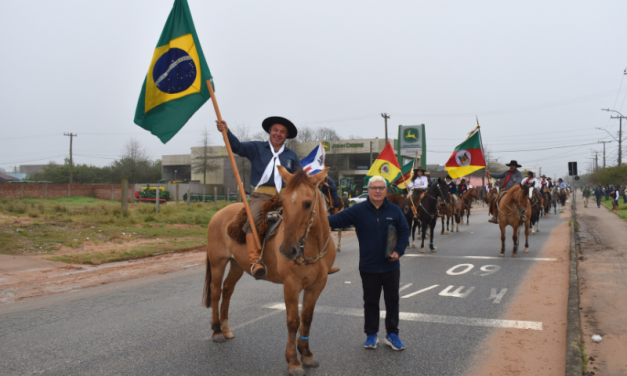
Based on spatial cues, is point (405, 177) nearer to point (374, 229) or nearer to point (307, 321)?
point (374, 229)

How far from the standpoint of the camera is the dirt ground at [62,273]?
8.82 m

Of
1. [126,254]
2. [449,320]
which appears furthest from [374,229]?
[126,254]

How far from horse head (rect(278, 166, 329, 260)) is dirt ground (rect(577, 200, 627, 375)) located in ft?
10.6

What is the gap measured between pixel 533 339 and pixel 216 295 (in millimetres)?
4022

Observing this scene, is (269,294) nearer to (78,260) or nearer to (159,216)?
(78,260)

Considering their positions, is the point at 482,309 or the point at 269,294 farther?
the point at 269,294

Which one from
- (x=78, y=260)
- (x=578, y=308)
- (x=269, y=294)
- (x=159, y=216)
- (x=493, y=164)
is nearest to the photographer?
(x=578, y=308)

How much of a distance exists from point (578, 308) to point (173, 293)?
683cm

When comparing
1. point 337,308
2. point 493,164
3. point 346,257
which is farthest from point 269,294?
point 493,164

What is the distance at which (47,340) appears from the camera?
18.0 ft

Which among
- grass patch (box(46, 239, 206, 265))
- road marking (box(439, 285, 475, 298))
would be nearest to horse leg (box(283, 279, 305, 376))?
road marking (box(439, 285, 475, 298))

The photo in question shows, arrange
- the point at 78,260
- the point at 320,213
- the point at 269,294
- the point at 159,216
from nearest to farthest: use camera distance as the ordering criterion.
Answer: the point at 320,213 < the point at 269,294 < the point at 78,260 < the point at 159,216

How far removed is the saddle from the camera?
4.78 metres

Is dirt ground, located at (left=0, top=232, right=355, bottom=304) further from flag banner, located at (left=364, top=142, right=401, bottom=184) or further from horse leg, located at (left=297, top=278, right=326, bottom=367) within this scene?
flag banner, located at (left=364, top=142, right=401, bottom=184)
